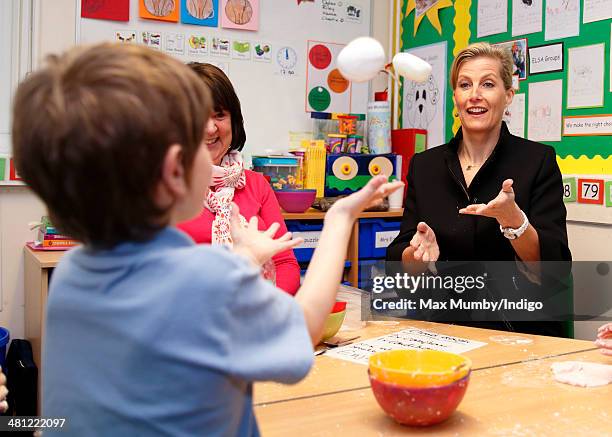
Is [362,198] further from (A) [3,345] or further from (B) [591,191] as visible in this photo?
(A) [3,345]

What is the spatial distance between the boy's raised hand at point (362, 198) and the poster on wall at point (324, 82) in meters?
2.27

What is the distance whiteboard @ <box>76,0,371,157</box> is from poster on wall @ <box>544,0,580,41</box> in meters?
1.08

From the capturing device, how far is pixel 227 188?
204cm

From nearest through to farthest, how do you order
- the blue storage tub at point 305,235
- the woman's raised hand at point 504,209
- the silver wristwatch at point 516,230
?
1. the woman's raised hand at point 504,209
2. the silver wristwatch at point 516,230
3. the blue storage tub at point 305,235

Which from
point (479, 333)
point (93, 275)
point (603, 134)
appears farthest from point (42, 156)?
point (603, 134)

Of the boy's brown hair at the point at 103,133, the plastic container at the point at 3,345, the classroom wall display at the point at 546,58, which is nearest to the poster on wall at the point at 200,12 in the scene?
the classroom wall display at the point at 546,58

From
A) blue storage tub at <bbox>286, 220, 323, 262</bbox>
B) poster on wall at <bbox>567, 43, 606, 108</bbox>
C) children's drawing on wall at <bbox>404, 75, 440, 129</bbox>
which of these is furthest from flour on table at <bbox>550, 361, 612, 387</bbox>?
children's drawing on wall at <bbox>404, 75, 440, 129</bbox>

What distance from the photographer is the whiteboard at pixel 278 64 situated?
2994mm

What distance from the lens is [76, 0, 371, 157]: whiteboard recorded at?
118 inches

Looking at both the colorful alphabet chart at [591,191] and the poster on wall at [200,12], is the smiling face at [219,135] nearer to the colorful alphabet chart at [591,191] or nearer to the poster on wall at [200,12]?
the poster on wall at [200,12]

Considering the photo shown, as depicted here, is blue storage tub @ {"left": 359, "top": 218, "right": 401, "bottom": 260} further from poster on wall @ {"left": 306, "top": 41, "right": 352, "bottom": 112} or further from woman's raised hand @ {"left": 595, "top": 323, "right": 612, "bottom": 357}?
woman's raised hand @ {"left": 595, "top": 323, "right": 612, "bottom": 357}

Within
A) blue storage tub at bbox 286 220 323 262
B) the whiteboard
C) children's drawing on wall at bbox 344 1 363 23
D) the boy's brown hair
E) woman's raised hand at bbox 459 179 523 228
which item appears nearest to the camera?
the boy's brown hair

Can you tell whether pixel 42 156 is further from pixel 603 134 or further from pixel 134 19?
pixel 134 19

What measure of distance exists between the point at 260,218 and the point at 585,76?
4.20ft
